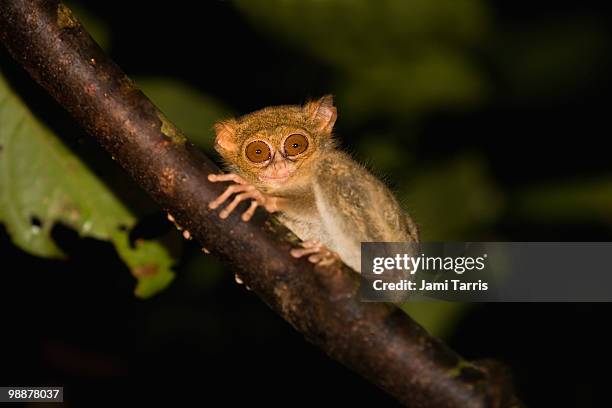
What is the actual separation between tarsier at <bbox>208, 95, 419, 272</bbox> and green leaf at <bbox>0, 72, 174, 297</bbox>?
641 millimetres

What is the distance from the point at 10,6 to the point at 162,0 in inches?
103

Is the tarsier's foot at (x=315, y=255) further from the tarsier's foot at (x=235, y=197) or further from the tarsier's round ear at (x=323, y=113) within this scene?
the tarsier's round ear at (x=323, y=113)

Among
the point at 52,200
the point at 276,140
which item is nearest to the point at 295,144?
the point at 276,140

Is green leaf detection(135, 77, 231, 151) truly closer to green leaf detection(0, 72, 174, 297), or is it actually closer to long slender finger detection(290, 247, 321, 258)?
green leaf detection(0, 72, 174, 297)

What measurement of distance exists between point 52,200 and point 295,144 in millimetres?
1331

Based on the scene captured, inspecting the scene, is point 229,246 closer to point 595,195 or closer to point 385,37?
point 385,37

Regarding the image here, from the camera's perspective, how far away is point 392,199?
3.34 m

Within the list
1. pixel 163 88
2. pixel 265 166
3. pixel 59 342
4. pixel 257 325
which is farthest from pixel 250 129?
pixel 257 325

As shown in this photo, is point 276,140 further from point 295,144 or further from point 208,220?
point 208,220

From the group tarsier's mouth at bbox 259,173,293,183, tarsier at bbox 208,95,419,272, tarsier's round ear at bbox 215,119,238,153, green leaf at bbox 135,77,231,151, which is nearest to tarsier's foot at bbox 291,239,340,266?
tarsier at bbox 208,95,419,272

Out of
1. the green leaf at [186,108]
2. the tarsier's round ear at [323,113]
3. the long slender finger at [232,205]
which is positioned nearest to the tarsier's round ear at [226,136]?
the green leaf at [186,108]

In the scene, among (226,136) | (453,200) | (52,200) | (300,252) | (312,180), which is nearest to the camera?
(300,252)

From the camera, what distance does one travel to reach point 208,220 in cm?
249

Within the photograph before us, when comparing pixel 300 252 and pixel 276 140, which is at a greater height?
pixel 276 140
